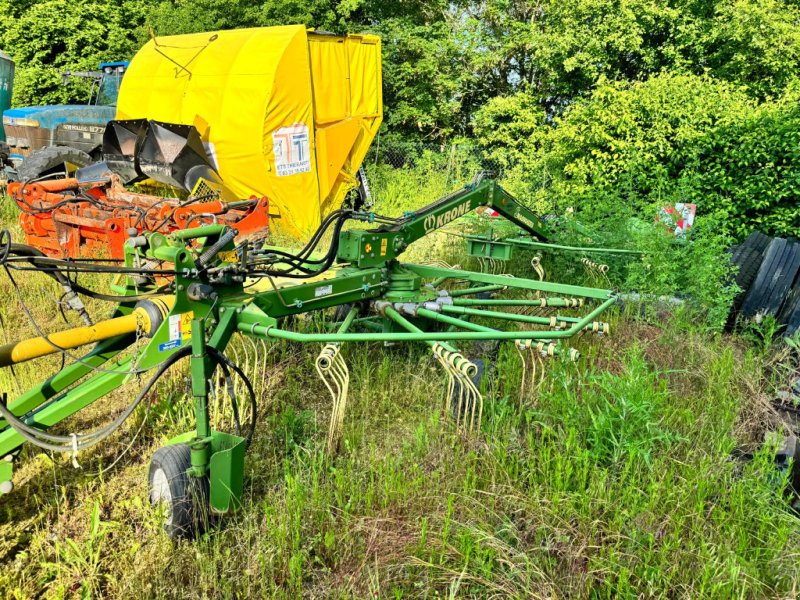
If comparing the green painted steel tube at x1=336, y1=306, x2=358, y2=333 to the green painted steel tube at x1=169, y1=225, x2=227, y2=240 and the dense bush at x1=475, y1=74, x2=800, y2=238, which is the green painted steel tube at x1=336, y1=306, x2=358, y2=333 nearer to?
the green painted steel tube at x1=169, y1=225, x2=227, y2=240

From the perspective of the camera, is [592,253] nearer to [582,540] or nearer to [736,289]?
[736,289]

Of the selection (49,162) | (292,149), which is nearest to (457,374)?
(292,149)

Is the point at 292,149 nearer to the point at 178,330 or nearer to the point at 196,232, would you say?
the point at 196,232

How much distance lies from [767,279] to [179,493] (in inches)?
210

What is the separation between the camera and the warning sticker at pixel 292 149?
8.08 meters

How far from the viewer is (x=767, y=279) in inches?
226

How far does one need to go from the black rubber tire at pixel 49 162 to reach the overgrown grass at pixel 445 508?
532cm

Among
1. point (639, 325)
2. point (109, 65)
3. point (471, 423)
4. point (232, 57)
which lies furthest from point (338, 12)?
point (471, 423)

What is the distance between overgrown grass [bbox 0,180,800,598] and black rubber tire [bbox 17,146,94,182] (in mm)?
5320

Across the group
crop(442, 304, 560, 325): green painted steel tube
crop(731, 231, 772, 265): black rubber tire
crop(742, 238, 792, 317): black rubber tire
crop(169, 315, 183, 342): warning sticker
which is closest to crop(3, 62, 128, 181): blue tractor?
crop(169, 315, 183, 342): warning sticker

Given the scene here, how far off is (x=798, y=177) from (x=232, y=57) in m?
7.12

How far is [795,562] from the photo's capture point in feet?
8.80

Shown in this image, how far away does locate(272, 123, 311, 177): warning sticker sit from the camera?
8.08 metres

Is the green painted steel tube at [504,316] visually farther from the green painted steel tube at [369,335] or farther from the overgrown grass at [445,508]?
the overgrown grass at [445,508]
